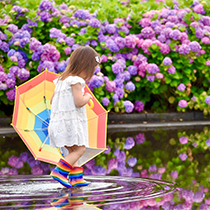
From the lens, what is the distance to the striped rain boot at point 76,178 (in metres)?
4.26

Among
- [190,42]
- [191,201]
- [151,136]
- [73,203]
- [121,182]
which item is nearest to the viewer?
[73,203]

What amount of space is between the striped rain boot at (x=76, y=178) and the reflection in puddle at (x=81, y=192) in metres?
0.08

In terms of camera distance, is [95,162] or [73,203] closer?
[73,203]

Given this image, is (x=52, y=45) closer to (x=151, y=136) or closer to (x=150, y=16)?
(x=150, y=16)

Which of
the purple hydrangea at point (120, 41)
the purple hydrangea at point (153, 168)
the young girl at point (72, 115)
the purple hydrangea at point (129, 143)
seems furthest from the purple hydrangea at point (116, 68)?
the young girl at point (72, 115)

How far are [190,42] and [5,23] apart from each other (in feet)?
12.3

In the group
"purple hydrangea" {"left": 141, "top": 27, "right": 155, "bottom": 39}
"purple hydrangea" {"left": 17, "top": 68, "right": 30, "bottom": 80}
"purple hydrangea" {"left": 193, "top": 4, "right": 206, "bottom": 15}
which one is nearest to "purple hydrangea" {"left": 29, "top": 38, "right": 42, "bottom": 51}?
"purple hydrangea" {"left": 17, "top": 68, "right": 30, "bottom": 80}

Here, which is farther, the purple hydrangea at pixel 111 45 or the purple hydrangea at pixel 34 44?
the purple hydrangea at pixel 111 45

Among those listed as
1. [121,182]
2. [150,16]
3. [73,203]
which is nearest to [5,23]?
[150,16]

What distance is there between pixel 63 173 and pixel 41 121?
78cm

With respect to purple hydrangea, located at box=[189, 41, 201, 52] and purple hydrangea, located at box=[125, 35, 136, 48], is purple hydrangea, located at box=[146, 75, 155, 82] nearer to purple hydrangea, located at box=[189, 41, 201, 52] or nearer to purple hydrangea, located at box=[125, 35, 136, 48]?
purple hydrangea, located at box=[125, 35, 136, 48]

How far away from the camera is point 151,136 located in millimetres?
8195

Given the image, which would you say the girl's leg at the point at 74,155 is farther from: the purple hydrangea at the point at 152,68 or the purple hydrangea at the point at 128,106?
the purple hydrangea at the point at 152,68

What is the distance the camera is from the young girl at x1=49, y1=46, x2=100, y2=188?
4.16 meters
